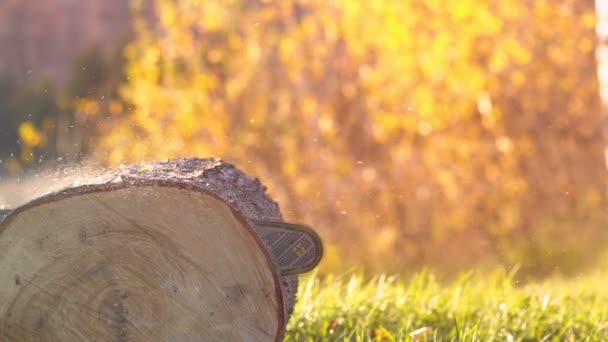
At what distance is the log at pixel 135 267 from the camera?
2619mm

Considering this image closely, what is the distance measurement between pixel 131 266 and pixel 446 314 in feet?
5.44

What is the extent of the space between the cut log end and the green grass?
84cm

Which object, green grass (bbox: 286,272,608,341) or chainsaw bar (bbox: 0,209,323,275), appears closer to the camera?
chainsaw bar (bbox: 0,209,323,275)

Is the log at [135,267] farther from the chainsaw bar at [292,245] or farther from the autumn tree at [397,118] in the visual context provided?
the autumn tree at [397,118]

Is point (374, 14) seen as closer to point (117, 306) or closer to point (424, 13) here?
point (424, 13)

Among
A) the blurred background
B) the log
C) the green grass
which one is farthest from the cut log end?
the blurred background

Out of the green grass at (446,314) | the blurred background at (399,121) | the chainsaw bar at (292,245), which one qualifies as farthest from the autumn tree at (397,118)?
the chainsaw bar at (292,245)

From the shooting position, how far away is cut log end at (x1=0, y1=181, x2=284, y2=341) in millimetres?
2619

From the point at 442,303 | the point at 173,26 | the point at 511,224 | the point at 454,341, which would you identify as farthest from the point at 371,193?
the point at 454,341

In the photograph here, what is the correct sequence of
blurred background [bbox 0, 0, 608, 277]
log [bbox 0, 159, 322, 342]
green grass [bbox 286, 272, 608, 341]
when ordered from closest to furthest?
1. log [bbox 0, 159, 322, 342]
2. green grass [bbox 286, 272, 608, 341]
3. blurred background [bbox 0, 0, 608, 277]

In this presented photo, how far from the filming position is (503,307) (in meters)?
3.74

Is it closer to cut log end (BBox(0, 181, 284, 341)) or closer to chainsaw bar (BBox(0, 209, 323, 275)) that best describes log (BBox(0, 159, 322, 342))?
cut log end (BBox(0, 181, 284, 341))

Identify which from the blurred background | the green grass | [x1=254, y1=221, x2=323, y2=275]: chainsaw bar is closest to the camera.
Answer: [x1=254, y1=221, x2=323, y2=275]: chainsaw bar

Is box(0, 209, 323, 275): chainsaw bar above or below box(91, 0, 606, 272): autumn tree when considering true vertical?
below
